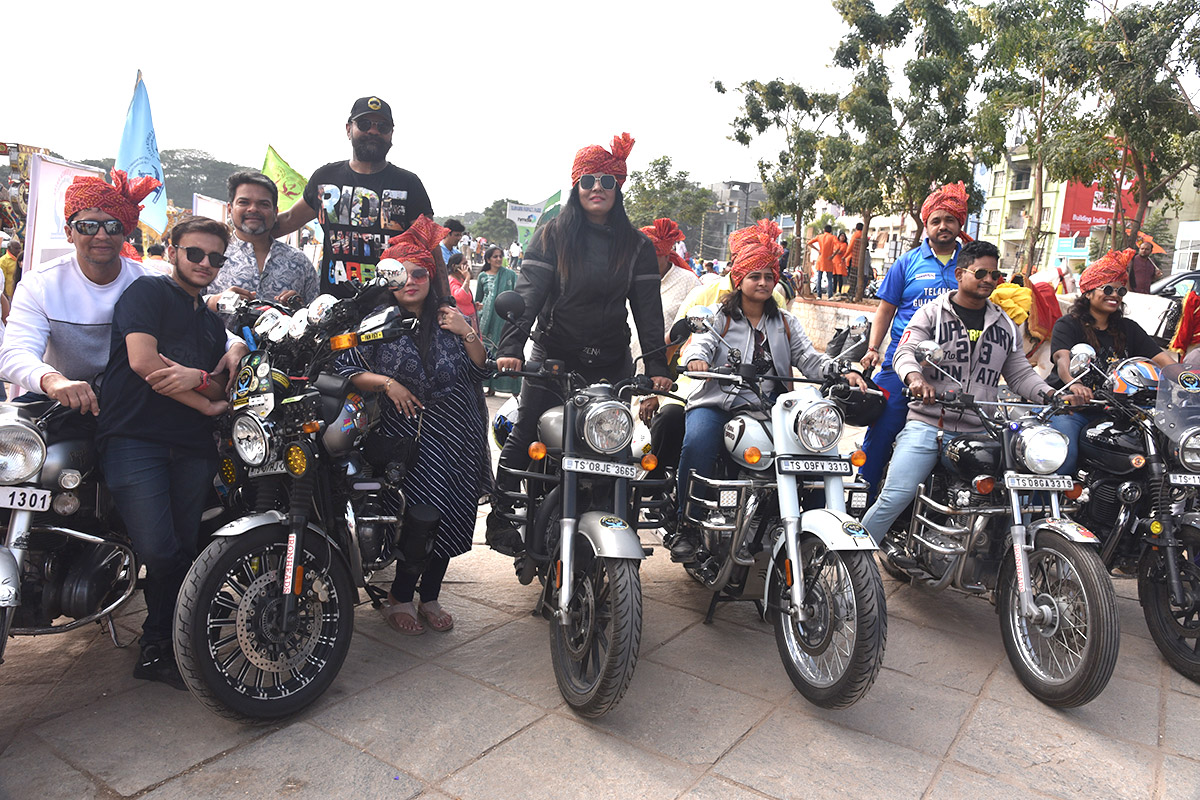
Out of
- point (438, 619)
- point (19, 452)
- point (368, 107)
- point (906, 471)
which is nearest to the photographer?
point (19, 452)

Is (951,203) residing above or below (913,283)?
above

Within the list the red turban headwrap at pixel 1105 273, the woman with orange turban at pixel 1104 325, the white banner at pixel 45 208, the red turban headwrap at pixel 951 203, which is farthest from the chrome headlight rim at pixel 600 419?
the white banner at pixel 45 208

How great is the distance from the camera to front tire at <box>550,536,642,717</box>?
2.82m

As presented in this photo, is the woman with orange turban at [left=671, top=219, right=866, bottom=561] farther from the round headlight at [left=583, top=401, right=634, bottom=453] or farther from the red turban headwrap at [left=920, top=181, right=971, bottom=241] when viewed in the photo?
the red turban headwrap at [left=920, top=181, right=971, bottom=241]

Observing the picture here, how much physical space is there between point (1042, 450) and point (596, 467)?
185 cm

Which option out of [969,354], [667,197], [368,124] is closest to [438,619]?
[368,124]

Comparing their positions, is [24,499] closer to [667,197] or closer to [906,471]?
[906,471]

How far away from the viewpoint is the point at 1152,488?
12.5ft

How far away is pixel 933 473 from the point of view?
13.3 ft

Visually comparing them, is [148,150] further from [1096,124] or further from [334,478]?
[1096,124]

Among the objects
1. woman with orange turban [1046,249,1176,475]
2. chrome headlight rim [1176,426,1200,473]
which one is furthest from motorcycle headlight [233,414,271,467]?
woman with orange turban [1046,249,1176,475]

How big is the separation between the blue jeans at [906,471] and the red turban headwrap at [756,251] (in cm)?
99

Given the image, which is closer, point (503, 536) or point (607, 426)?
point (607, 426)

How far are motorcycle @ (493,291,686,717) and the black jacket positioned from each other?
0.64 metres
